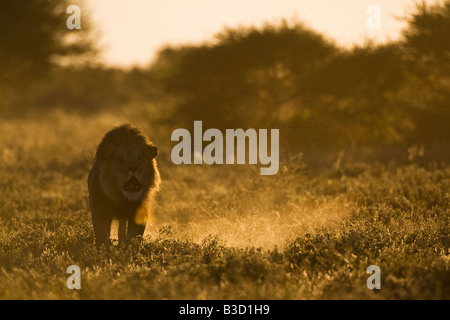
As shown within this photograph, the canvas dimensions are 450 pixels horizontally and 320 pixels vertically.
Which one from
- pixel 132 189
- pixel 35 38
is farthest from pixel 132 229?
pixel 35 38

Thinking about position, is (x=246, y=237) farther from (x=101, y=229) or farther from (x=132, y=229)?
(x=101, y=229)

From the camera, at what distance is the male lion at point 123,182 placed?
7246mm

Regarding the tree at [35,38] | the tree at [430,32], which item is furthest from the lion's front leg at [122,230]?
the tree at [35,38]

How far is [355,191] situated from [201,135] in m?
8.13

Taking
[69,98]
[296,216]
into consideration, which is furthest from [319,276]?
[69,98]

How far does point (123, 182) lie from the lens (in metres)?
7.20

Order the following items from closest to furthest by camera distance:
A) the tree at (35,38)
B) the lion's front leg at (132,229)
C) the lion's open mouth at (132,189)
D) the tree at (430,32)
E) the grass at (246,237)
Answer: the grass at (246,237)
the lion's open mouth at (132,189)
the lion's front leg at (132,229)
the tree at (430,32)
the tree at (35,38)

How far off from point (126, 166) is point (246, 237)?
189 cm

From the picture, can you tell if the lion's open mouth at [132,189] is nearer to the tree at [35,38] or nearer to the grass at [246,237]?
the grass at [246,237]

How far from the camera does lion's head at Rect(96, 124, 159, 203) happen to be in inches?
284

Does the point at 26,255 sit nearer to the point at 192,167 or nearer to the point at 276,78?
the point at 192,167

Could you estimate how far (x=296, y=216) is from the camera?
9.32 m

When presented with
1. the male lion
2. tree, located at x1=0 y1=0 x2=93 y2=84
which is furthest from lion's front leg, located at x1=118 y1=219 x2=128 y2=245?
tree, located at x1=0 y1=0 x2=93 y2=84
